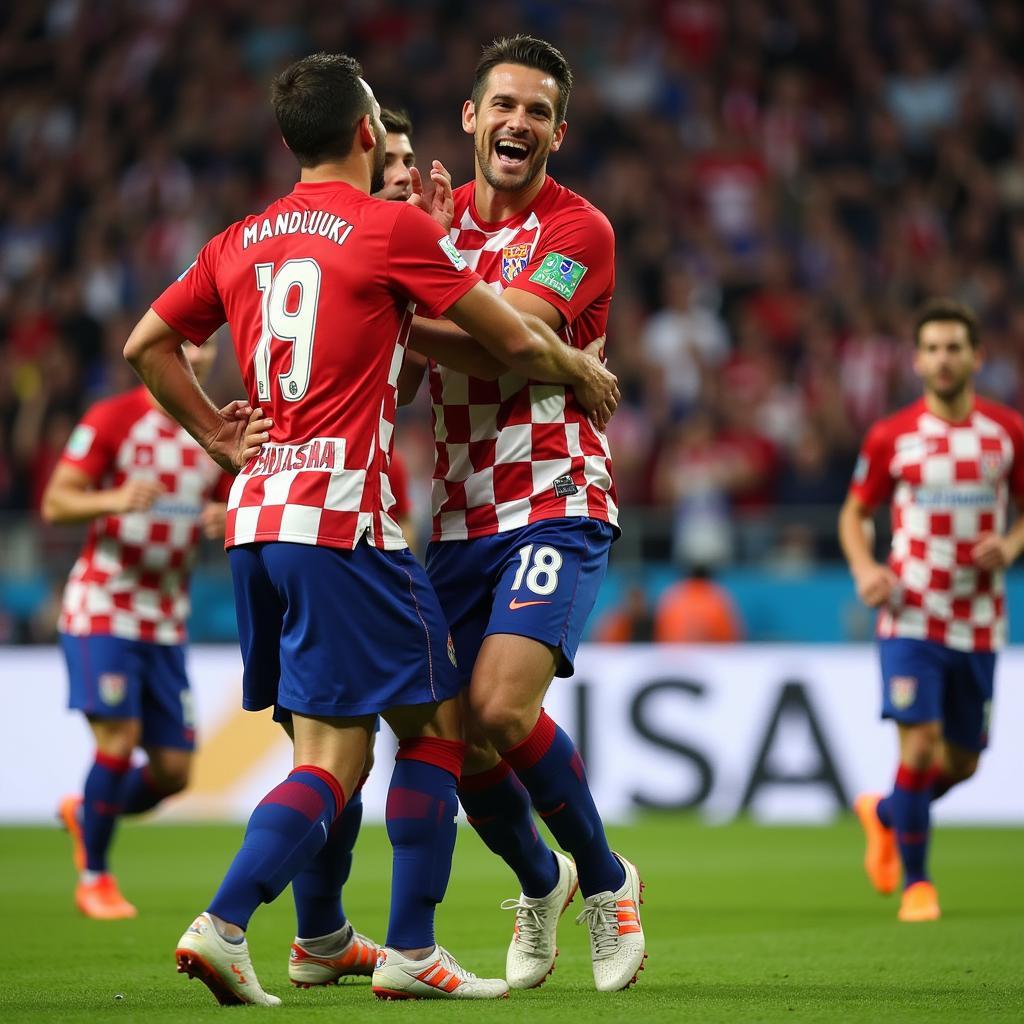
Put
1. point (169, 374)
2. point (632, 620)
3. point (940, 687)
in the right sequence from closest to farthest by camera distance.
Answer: point (169, 374) → point (940, 687) → point (632, 620)

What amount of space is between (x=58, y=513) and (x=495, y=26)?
1238 centimetres

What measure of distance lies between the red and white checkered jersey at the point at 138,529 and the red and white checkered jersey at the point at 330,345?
356 cm

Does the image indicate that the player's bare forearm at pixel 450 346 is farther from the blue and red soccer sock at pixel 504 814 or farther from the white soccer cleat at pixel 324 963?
the white soccer cleat at pixel 324 963

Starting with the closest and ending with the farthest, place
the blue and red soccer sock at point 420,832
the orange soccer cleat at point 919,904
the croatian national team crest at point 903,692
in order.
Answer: the blue and red soccer sock at point 420,832, the orange soccer cleat at point 919,904, the croatian national team crest at point 903,692

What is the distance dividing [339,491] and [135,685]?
3838 mm

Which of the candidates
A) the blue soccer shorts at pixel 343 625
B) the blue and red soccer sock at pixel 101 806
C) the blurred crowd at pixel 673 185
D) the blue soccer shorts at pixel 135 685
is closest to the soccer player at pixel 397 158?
the blue soccer shorts at pixel 343 625

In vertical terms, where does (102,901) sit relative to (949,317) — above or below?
below

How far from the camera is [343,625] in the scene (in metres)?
4.40

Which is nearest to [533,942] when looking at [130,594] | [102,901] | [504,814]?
[504,814]

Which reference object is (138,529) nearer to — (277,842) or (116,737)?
(116,737)

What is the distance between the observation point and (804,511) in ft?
42.9

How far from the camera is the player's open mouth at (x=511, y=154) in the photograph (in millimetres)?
5074

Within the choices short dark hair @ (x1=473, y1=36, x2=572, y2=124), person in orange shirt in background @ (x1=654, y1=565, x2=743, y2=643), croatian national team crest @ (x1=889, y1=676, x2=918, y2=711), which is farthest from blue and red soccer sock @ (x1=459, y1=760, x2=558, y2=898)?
person in orange shirt in background @ (x1=654, y1=565, x2=743, y2=643)

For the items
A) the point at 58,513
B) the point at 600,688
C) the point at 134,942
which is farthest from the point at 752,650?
the point at 134,942
